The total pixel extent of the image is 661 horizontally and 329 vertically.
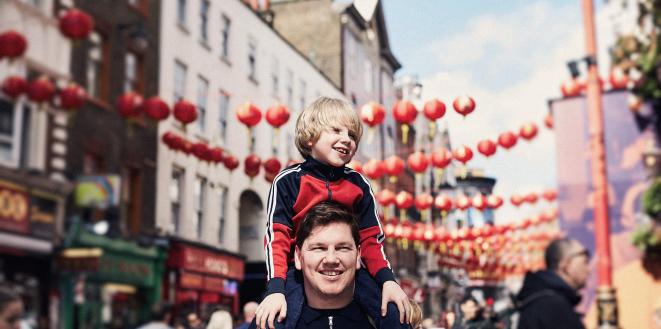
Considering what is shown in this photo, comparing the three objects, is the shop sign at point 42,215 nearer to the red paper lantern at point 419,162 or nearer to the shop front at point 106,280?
the shop front at point 106,280

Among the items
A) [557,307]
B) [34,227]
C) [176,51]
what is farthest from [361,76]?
[557,307]

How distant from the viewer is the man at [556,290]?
505 cm

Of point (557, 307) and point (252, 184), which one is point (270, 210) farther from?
point (252, 184)

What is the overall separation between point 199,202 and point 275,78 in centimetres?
782

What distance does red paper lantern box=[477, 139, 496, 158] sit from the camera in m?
15.8

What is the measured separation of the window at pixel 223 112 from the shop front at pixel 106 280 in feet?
16.2

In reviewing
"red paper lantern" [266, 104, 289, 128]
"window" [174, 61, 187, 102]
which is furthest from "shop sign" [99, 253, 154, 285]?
"red paper lantern" [266, 104, 289, 128]

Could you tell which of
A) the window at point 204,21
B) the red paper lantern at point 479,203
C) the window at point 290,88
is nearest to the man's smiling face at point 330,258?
the red paper lantern at point 479,203

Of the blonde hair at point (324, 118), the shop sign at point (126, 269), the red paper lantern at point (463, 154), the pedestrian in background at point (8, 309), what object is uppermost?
the red paper lantern at point (463, 154)

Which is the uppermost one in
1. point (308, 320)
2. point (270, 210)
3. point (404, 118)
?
point (404, 118)

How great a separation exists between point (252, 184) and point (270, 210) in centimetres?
2477

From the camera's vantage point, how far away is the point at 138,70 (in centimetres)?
2242

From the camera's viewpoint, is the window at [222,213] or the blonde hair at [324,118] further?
the window at [222,213]

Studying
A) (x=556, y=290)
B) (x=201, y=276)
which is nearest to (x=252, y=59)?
(x=201, y=276)
